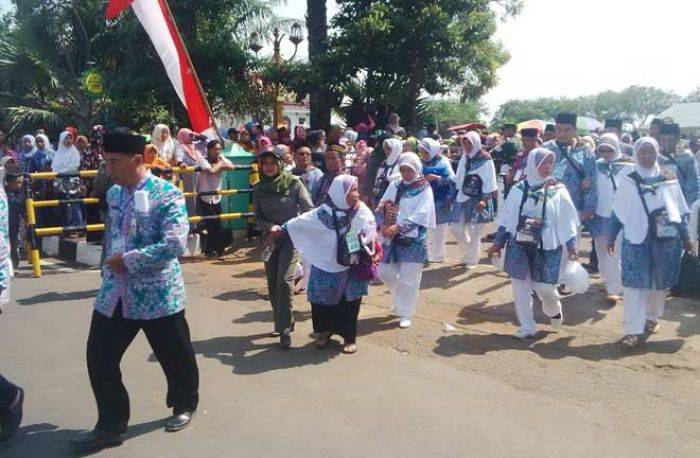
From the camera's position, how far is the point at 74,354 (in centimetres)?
600

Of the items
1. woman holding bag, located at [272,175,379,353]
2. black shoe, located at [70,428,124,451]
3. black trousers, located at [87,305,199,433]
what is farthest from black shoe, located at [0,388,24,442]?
woman holding bag, located at [272,175,379,353]

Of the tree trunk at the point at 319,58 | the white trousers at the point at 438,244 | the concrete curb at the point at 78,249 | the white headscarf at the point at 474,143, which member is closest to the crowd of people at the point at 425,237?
the white headscarf at the point at 474,143

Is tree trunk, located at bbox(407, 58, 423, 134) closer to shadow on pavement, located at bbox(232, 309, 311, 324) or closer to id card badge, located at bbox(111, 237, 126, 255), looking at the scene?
shadow on pavement, located at bbox(232, 309, 311, 324)

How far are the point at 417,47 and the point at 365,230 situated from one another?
26.3 ft

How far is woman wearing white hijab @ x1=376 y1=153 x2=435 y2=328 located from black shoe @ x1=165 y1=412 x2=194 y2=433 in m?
2.91

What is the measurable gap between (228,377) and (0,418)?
166 cm

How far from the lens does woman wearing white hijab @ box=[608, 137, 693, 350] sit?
6133 millimetres

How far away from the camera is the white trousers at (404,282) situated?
690 centimetres

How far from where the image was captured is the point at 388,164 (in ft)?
30.0

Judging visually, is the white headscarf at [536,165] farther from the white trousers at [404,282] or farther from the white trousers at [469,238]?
the white trousers at [469,238]

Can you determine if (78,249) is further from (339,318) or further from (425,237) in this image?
(425,237)

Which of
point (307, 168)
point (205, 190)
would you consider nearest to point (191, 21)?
point (205, 190)

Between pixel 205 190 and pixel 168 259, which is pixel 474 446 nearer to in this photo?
pixel 168 259

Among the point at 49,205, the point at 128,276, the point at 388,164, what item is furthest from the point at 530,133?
the point at 49,205
